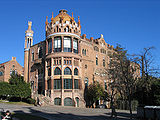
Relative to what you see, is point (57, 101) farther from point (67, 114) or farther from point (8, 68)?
point (8, 68)

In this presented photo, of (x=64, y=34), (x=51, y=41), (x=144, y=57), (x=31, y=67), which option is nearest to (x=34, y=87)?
(x=31, y=67)

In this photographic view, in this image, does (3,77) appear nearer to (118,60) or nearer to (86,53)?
(86,53)

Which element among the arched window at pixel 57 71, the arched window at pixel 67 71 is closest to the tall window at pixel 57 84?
the arched window at pixel 57 71

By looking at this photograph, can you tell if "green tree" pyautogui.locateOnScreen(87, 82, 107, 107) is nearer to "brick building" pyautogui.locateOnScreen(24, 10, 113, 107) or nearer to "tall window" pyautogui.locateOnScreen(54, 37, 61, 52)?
"brick building" pyautogui.locateOnScreen(24, 10, 113, 107)

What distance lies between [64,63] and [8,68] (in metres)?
30.4

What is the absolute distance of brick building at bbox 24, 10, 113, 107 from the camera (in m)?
40.8

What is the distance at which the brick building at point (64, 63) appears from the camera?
4084 centimetres

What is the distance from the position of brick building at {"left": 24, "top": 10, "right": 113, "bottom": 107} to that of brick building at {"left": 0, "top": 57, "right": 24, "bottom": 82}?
15.3m

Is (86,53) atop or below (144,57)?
atop

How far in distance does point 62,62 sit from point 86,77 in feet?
27.5

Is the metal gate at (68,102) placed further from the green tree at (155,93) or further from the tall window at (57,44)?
the green tree at (155,93)

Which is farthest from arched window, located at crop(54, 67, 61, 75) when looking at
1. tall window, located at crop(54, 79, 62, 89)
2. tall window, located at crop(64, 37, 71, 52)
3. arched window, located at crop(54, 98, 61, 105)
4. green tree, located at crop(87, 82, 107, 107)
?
green tree, located at crop(87, 82, 107, 107)

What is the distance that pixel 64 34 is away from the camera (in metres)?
42.7

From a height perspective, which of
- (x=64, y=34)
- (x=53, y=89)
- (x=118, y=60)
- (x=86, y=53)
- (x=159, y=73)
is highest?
(x=64, y=34)
